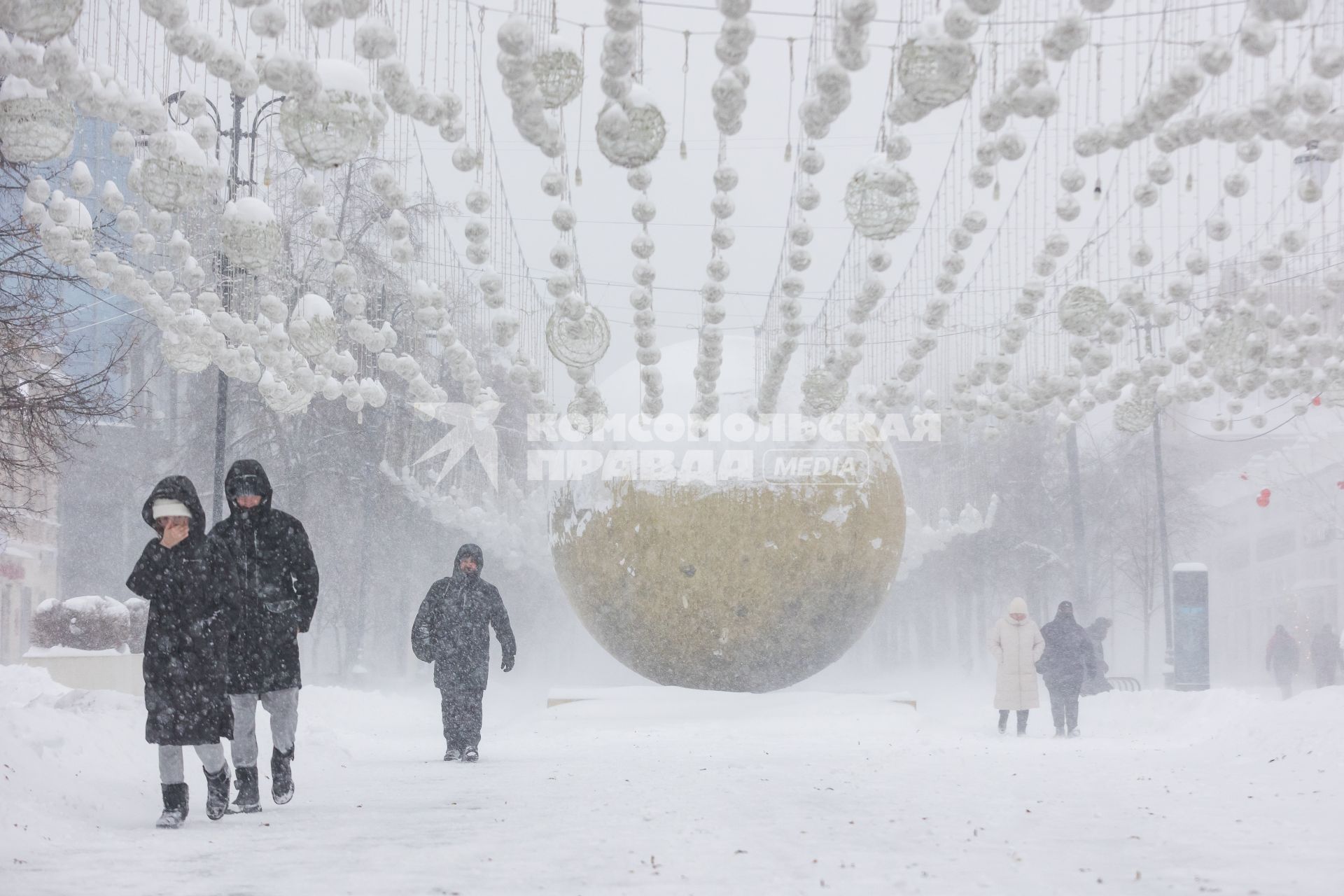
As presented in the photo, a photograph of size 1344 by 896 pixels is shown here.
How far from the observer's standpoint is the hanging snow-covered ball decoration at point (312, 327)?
8844 mm

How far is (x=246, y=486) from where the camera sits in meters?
6.41

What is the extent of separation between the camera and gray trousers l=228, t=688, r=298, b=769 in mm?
6207

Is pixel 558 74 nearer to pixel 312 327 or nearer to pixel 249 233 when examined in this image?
pixel 249 233

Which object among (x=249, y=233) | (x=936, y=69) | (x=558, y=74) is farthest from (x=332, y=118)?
(x=936, y=69)

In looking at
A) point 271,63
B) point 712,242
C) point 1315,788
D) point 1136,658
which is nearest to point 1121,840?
point 1315,788

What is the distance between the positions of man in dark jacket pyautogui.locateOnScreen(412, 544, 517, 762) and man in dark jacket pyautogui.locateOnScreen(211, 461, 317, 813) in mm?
2794

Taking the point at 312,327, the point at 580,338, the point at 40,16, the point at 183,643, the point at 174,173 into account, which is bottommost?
the point at 183,643

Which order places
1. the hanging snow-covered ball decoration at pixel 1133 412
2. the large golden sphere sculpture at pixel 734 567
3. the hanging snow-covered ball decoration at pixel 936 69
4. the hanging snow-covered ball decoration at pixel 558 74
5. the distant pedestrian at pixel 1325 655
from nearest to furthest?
the hanging snow-covered ball decoration at pixel 936 69, the hanging snow-covered ball decoration at pixel 558 74, the hanging snow-covered ball decoration at pixel 1133 412, the large golden sphere sculpture at pixel 734 567, the distant pedestrian at pixel 1325 655

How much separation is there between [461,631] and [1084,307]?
509 centimetres

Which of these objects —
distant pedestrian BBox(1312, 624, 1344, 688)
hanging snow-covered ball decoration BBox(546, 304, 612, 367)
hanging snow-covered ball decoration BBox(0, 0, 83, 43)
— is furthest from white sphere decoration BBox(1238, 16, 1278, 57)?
distant pedestrian BBox(1312, 624, 1344, 688)

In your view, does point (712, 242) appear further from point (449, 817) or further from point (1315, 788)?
point (1315, 788)

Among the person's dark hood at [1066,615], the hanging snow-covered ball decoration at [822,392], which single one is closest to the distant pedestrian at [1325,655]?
the person's dark hood at [1066,615]

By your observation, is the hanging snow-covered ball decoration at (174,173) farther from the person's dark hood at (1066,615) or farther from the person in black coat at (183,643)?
the person's dark hood at (1066,615)

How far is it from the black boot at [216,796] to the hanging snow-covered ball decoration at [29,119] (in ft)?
10.0
